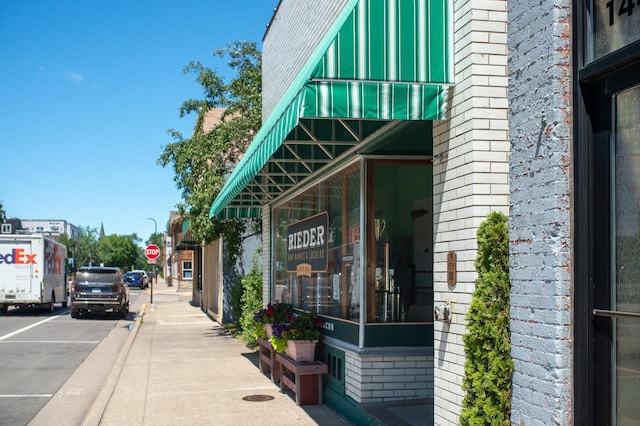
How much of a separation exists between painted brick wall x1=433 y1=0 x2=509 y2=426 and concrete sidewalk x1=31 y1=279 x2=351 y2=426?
3033 mm

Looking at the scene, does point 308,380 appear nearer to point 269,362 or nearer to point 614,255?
point 269,362

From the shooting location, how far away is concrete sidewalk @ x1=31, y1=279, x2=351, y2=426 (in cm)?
863

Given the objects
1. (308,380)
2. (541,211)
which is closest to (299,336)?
(308,380)

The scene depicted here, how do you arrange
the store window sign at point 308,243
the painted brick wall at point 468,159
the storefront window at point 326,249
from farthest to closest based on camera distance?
the store window sign at point 308,243
the storefront window at point 326,249
the painted brick wall at point 468,159

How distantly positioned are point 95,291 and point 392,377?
20.4 m

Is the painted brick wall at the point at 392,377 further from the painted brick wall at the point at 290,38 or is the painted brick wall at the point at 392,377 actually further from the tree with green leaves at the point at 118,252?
the tree with green leaves at the point at 118,252

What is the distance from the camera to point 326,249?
9688mm

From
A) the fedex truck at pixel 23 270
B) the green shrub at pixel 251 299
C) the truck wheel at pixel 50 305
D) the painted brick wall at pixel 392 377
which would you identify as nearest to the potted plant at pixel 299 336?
the painted brick wall at pixel 392 377

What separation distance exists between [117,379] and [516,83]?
30.5ft

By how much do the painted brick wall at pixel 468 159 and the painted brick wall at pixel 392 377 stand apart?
2.08m

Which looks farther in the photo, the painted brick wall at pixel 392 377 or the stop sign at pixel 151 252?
the stop sign at pixel 151 252

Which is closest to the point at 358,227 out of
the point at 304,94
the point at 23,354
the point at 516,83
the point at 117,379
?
the point at 304,94

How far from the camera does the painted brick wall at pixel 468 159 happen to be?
5.14 metres

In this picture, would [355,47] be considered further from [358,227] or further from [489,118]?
[358,227]
